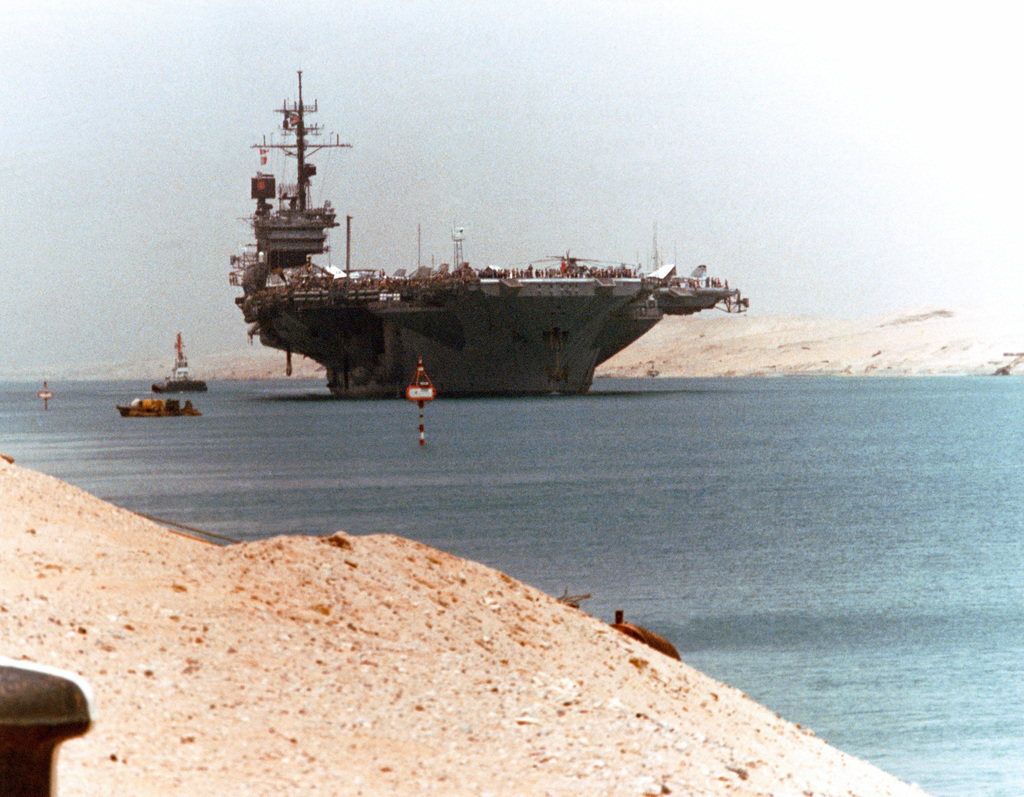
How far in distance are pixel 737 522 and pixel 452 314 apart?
5108cm

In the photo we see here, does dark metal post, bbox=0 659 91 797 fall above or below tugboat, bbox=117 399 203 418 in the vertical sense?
above

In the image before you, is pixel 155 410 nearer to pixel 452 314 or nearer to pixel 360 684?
pixel 452 314

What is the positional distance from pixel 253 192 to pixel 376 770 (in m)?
109

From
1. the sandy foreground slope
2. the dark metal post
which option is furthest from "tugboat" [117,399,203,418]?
the dark metal post

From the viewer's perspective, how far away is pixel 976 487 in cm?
4494

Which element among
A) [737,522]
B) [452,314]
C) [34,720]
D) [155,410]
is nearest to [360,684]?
[34,720]

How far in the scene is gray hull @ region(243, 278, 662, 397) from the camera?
81.0 meters

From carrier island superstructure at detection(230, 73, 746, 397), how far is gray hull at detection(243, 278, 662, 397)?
0.09m

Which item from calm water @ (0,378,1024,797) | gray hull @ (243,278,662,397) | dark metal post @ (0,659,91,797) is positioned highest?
gray hull @ (243,278,662,397)

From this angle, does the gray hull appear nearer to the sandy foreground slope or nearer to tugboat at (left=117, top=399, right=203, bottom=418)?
tugboat at (left=117, top=399, right=203, bottom=418)

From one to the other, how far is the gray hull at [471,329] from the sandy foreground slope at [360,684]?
220ft

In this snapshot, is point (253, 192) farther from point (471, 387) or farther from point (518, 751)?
point (518, 751)

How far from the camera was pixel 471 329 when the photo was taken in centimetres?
8494

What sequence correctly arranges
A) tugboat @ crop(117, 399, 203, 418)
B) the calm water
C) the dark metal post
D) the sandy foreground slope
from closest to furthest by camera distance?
the dark metal post < the sandy foreground slope < the calm water < tugboat @ crop(117, 399, 203, 418)
